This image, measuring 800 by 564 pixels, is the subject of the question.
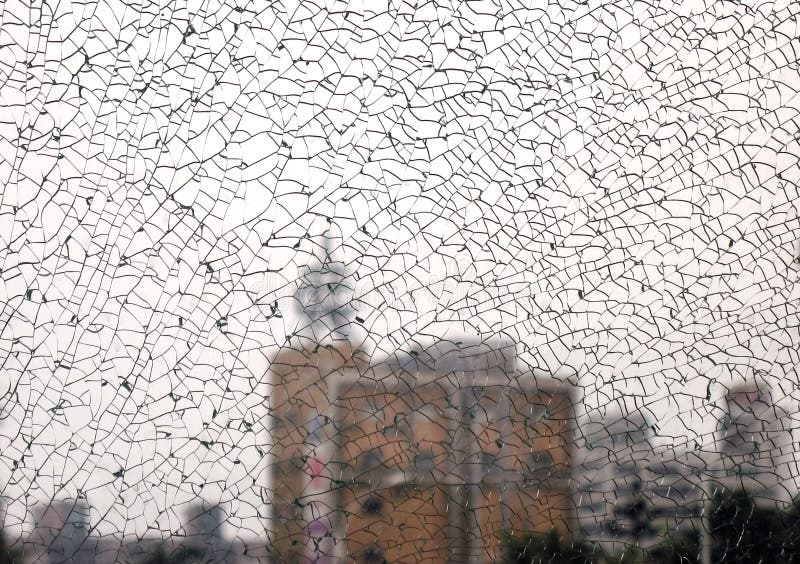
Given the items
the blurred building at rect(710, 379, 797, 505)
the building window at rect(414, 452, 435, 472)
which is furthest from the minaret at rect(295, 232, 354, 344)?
the blurred building at rect(710, 379, 797, 505)

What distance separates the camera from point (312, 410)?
663 mm

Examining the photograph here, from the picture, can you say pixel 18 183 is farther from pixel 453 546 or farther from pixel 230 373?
pixel 453 546

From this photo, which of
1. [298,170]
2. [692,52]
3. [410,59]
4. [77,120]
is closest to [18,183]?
[77,120]

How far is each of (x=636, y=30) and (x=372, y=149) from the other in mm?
232

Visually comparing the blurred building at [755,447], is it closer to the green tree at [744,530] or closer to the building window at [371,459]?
the green tree at [744,530]

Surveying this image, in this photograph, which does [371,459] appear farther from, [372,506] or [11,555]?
[11,555]

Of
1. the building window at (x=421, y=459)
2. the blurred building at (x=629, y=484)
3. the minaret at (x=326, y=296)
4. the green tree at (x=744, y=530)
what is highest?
the minaret at (x=326, y=296)

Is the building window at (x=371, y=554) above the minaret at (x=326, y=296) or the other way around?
the other way around

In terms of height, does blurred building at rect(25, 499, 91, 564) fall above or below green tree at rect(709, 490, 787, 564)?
above

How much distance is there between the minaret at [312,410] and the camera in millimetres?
658

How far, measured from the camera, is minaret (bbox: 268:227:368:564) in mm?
658

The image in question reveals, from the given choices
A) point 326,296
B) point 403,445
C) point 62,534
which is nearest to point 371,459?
point 403,445

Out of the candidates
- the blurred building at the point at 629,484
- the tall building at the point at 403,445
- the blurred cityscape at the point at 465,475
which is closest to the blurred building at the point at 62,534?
the blurred cityscape at the point at 465,475

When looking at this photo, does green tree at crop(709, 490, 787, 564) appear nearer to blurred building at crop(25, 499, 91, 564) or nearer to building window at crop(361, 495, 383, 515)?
building window at crop(361, 495, 383, 515)
